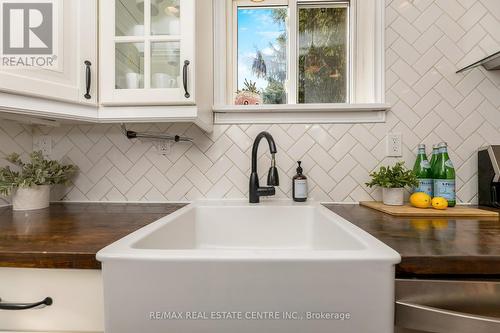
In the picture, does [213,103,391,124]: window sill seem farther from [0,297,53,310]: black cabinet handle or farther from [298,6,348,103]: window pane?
[0,297,53,310]: black cabinet handle

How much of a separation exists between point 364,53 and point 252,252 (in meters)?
1.29

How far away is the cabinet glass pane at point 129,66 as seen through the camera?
39.9 inches

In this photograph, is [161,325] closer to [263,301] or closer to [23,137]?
[263,301]

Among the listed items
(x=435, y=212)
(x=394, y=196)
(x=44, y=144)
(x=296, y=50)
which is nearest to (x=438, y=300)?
(x=435, y=212)

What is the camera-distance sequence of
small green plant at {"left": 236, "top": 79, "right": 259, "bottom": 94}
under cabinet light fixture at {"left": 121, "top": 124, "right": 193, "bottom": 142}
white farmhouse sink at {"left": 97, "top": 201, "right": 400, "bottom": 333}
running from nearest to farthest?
white farmhouse sink at {"left": 97, "top": 201, "right": 400, "bottom": 333} < under cabinet light fixture at {"left": 121, "top": 124, "right": 193, "bottom": 142} < small green plant at {"left": 236, "top": 79, "right": 259, "bottom": 94}

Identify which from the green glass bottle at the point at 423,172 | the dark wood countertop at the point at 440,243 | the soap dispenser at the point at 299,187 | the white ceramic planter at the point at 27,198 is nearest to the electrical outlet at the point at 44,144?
the white ceramic planter at the point at 27,198

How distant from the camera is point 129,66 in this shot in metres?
1.02

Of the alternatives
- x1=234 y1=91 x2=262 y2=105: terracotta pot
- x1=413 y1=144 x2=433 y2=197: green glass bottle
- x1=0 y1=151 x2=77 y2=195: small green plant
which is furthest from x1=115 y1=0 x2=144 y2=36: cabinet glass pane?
x1=413 y1=144 x2=433 y2=197: green glass bottle

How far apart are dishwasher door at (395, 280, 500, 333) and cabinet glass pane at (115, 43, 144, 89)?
1062 millimetres

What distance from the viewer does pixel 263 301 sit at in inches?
20.3

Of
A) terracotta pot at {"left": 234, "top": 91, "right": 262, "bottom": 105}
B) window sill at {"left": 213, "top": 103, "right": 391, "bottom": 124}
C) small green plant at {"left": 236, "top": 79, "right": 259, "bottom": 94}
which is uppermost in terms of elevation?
small green plant at {"left": 236, "top": 79, "right": 259, "bottom": 94}

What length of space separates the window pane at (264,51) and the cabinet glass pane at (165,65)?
0.51 metres

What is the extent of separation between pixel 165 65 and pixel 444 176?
50.3 inches

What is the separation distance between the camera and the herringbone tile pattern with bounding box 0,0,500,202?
125 cm
